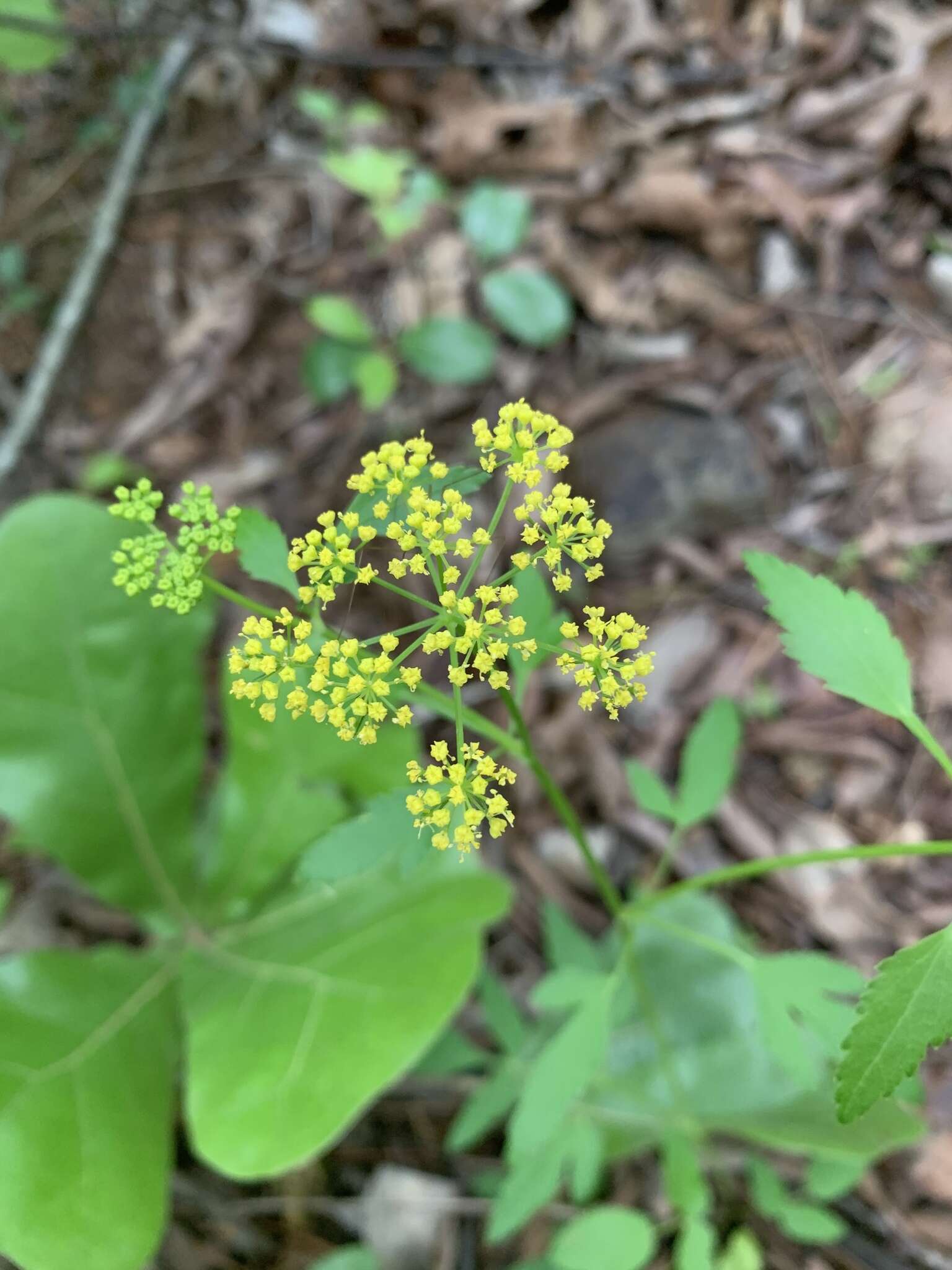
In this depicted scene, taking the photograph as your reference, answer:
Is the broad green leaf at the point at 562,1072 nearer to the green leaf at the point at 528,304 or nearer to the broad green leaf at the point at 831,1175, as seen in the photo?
the broad green leaf at the point at 831,1175

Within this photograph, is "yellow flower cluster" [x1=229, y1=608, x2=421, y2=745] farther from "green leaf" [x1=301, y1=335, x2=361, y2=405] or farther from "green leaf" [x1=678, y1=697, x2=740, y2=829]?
"green leaf" [x1=301, y1=335, x2=361, y2=405]

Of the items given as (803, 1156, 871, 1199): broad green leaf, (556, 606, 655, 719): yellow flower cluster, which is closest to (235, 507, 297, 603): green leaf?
(556, 606, 655, 719): yellow flower cluster

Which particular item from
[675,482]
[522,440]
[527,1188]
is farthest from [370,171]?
[527,1188]

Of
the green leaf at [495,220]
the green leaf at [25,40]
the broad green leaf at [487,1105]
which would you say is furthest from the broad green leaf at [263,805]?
the green leaf at [25,40]

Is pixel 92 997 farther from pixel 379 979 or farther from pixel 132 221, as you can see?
pixel 132 221

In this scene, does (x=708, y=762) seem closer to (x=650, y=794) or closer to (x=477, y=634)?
(x=650, y=794)
